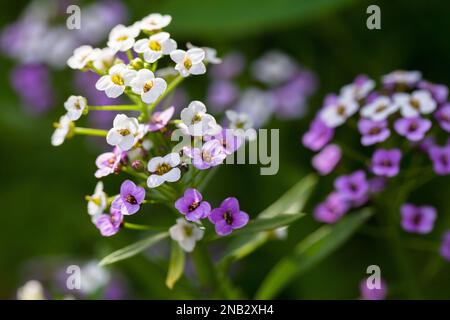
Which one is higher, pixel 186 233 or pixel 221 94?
pixel 221 94

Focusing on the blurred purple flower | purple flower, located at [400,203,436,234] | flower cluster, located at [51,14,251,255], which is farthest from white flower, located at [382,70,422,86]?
the blurred purple flower

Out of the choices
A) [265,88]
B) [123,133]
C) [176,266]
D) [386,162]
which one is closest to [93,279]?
[176,266]

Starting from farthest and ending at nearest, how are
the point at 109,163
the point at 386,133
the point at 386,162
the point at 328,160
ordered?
1. the point at 328,160
2. the point at 386,162
3. the point at 386,133
4. the point at 109,163

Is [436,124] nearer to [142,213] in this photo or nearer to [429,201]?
[429,201]

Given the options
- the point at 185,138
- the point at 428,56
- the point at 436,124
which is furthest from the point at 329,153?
the point at 428,56

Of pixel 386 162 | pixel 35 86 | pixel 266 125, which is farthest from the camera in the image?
pixel 35 86

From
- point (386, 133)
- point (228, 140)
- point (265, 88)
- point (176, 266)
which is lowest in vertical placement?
point (176, 266)

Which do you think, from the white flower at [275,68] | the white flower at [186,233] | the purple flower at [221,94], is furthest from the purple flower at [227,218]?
the white flower at [275,68]

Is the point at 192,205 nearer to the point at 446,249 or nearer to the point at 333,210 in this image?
the point at 333,210
